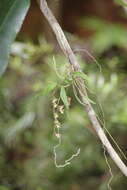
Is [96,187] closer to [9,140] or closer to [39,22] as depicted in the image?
[9,140]

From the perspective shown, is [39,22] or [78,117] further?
[39,22]

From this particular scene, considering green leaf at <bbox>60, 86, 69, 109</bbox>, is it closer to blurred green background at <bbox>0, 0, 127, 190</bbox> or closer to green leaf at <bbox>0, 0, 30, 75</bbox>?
green leaf at <bbox>0, 0, 30, 75</bbox>

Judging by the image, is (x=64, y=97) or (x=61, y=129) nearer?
(x=64, y=97)

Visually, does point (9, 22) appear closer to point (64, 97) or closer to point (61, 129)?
point (64, 97)

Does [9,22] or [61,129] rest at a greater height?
[9,22]

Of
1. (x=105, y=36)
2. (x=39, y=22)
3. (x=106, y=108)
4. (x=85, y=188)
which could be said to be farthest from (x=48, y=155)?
(x=39, y=22)

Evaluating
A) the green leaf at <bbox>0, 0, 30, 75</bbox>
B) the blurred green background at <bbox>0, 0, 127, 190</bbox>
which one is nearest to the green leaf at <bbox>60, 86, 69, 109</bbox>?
the green leaf at <bbox>0, 0, 30, 75</bbox>

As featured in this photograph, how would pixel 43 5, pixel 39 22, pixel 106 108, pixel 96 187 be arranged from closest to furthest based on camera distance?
1. pixel 43 5
2. pixel 106 108
3. pixel 96 187
4. pixel 39 22

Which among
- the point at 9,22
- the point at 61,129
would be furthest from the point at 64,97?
the point at 61,129

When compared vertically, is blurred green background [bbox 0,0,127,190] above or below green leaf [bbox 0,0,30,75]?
below
